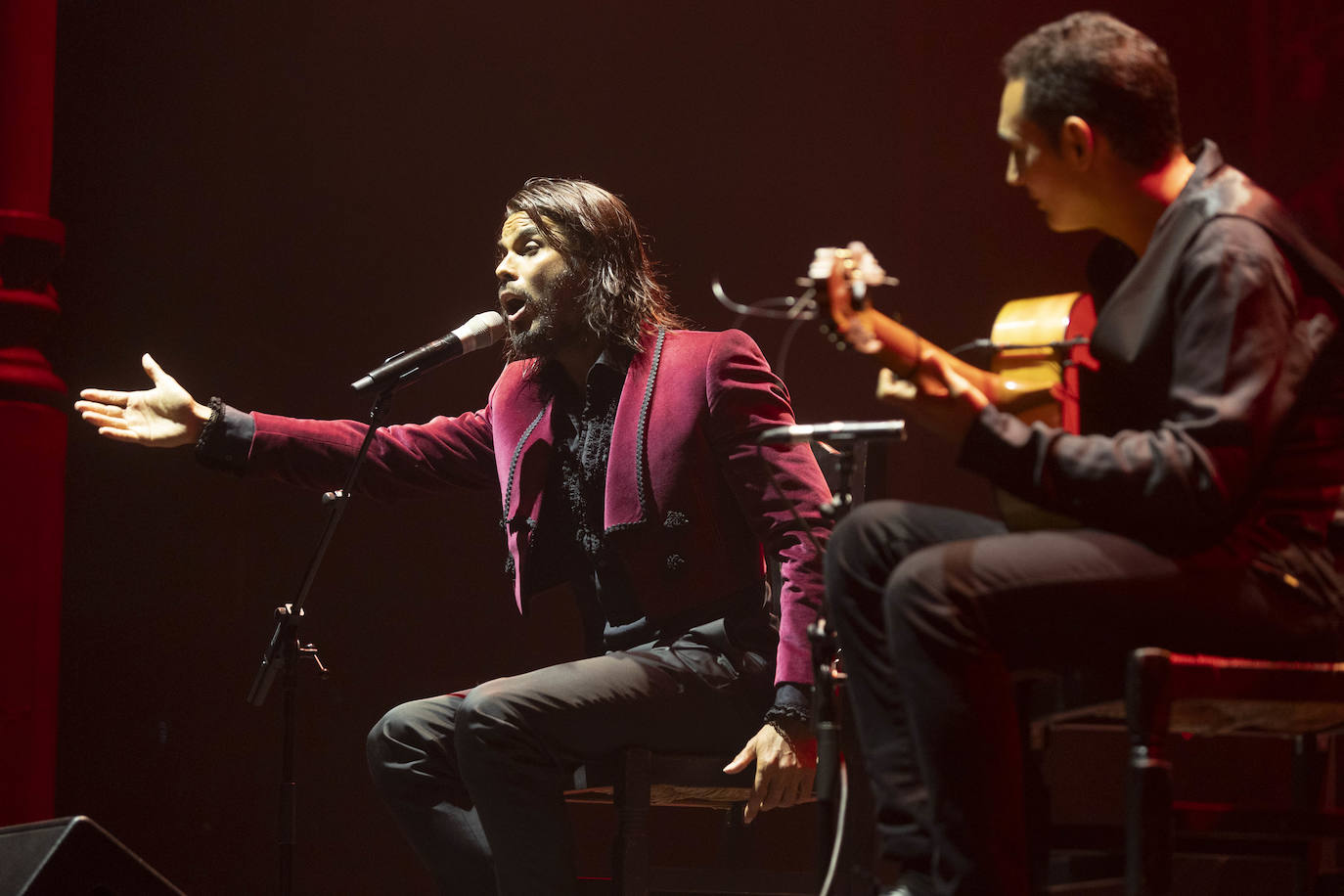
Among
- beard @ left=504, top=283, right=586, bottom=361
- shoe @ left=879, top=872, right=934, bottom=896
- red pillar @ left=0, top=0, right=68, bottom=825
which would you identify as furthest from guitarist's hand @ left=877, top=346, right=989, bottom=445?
red pillar @ left=0, top=0, right=68, bottom=825

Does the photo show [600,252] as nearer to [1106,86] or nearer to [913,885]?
[1106,86]

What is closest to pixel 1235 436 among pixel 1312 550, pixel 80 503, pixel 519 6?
pixel 1312 550

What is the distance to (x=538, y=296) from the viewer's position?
128 inches

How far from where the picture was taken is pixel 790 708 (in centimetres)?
265

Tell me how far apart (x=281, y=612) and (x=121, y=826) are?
5.18 feet

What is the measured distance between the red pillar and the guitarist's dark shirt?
2771 mm

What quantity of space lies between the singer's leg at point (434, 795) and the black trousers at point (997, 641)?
4.24 ft

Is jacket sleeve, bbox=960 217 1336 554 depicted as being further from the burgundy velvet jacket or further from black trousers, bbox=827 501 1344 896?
the burgundy velvet jacket

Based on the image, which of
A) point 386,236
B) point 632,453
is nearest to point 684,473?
point 632,453

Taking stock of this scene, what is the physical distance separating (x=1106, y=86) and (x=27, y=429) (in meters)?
2.90

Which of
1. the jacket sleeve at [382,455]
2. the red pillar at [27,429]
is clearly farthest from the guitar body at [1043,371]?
the red pillar at [27,429]

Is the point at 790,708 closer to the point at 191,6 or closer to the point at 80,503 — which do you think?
the point at 80,503

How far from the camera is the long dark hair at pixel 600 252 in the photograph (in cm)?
325

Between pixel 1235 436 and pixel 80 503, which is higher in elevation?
pixel 1235 436
